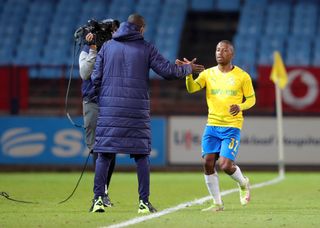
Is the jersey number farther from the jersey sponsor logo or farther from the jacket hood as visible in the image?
the jacket hood

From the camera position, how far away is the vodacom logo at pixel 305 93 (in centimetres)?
2109

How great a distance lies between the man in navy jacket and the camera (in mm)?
9609

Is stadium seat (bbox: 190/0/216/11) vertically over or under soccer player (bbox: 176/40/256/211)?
over

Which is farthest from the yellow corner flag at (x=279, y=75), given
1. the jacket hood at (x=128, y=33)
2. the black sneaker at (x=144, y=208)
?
the black sneaker at (x=144, y=208)

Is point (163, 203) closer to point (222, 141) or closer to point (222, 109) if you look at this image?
point (222, 141)

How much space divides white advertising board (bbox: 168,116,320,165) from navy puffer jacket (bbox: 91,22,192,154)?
34.8 ft

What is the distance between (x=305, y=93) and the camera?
2127cm

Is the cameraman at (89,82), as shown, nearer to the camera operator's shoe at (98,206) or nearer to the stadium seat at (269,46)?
the camera operator's shoe at (98,206)

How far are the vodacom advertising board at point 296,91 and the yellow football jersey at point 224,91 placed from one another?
→ 10749mm

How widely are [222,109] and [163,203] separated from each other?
1710mm

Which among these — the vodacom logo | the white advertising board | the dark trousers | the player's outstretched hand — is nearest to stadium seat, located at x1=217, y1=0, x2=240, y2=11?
the vodacom logo

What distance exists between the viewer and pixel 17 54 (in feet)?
89.3

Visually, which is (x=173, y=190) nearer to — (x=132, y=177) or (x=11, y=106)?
(x=132, y=177)

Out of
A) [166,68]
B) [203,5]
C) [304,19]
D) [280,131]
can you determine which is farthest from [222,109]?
[203,5]
